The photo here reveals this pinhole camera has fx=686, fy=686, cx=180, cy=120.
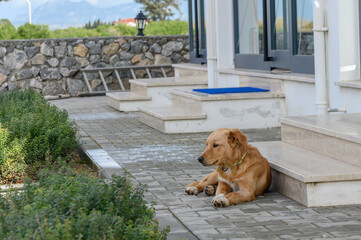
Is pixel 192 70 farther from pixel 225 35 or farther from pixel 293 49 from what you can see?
pixel 293 49

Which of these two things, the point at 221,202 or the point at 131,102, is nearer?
the point at 221,202

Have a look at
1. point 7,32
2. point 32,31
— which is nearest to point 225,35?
point 32,31

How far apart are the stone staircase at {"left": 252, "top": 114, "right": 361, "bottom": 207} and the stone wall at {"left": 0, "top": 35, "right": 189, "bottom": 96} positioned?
12373 mm

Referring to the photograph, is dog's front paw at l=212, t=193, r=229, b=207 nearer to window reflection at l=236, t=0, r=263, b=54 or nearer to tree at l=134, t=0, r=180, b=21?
window reflection at l=236, t=0, r=263, b=54

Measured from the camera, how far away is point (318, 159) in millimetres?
5871

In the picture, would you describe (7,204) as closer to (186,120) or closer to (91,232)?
(91,232)

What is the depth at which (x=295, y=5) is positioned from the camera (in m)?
10.2

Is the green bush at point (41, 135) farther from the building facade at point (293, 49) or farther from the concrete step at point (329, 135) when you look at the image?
the building facade at point (293, 49)

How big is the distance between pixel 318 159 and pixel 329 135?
0.82 feet

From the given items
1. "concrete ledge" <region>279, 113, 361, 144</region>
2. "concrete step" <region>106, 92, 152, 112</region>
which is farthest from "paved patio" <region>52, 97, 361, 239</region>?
"concrete step" <region>106, 92, 152, 112</region>

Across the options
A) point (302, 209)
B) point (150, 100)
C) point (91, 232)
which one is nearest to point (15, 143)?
point (302, 209)

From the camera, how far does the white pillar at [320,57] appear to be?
8.57 metres

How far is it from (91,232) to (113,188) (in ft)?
2.48

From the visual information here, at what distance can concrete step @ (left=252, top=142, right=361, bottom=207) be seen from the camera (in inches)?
203
